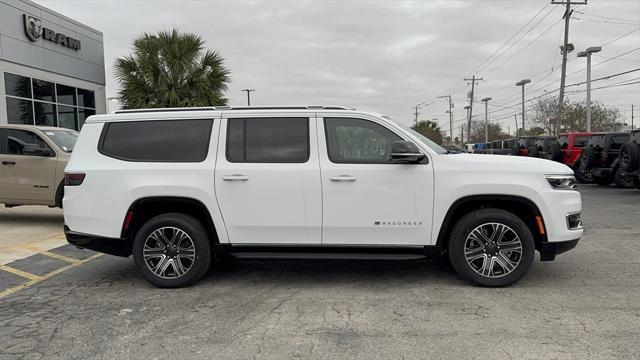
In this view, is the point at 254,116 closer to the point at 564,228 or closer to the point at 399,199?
the point at 399,199

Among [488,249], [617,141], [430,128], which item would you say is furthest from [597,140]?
[430,128]

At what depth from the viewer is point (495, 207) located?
5.22 metres

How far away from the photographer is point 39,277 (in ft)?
19.5

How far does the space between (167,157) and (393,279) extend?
277cm

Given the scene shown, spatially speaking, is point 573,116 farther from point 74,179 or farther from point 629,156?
point 74,179

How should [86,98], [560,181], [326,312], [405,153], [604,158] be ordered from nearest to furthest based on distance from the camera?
[326,312] → [405,153] → [560,181] → [604,158] → [86,98]

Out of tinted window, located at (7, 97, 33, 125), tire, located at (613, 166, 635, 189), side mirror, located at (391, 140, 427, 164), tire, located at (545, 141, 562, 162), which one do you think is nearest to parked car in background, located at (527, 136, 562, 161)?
tire, located at (545, 141, 562, 162)

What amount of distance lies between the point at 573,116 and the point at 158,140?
1932 inches

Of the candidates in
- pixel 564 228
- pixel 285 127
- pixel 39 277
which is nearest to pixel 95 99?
pixel 39 277

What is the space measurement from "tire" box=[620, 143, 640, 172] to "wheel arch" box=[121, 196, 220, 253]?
11.9m

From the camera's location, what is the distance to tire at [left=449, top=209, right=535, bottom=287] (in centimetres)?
503

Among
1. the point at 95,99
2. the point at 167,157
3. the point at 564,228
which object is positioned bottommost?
the point at 564,228

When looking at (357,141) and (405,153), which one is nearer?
(405,153)

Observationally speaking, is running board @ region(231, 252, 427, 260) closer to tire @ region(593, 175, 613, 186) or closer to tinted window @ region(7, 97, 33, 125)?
tire @ region(593, 175, 613, 186)
